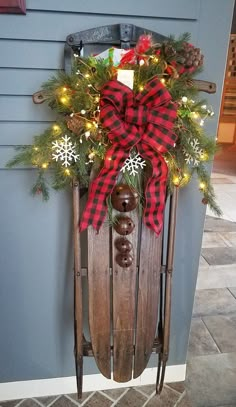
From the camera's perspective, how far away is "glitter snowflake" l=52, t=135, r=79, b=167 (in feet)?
3.18

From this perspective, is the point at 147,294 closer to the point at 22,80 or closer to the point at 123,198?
the point at 123,198

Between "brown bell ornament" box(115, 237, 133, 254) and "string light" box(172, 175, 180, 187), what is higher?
"string light" box(172, 175, 180, 187)

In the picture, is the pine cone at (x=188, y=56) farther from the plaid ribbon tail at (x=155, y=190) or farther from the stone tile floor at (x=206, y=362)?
the stone tile floor at (x=206, y=362)

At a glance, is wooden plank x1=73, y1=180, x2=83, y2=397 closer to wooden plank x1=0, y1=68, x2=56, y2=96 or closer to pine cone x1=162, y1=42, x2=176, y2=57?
wooden plank x1=0, y1=68, x2=56, y2=96

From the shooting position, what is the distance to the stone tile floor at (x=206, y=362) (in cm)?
149

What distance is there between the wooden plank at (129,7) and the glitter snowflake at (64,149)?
0.42m

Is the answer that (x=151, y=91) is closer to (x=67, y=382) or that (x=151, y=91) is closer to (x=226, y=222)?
(x=67, y=382)

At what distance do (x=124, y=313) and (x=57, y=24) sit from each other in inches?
39.2

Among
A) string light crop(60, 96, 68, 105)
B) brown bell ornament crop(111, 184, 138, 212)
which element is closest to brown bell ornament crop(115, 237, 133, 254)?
brown bell ornament crop(111, 184, 138, 212)

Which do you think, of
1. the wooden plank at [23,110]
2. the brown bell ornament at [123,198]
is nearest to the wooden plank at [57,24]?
the wooden plank at [23,110]

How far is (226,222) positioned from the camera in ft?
11.3

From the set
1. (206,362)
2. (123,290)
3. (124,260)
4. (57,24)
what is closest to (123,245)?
(124,260)

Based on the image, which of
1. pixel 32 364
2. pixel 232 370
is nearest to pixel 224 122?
pixel 232 370

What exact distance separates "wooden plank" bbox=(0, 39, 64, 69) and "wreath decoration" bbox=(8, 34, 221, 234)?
0.12 metres
